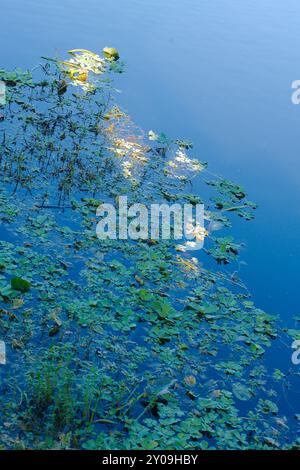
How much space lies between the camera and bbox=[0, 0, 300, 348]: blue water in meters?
5.64

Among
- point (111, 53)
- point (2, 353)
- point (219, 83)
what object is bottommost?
point (2, 353)

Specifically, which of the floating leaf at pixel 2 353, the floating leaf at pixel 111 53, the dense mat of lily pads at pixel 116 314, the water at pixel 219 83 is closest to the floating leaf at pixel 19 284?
the dense mat of lily pads at pixel 116 314

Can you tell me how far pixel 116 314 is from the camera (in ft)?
13.4

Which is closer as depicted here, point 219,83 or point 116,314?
point 116,314

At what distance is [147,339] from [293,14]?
37.6 ft

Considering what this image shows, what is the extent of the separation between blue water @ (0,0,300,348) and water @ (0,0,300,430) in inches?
0.6

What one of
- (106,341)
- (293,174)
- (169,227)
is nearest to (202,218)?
(169,227)

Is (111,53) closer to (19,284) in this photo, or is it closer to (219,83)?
(219,83)

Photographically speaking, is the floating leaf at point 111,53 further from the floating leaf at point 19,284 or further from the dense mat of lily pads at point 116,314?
the floating leaf at point 19,284

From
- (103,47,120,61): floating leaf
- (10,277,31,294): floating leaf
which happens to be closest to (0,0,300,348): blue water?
(103,47,120,61): floating leaf

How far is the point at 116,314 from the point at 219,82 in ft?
18.3

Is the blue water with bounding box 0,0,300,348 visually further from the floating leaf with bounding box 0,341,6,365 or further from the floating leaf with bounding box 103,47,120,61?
the floating leaf with bounding box 0,341,6,365

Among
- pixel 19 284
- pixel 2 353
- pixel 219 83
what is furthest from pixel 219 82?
pixel 2 353

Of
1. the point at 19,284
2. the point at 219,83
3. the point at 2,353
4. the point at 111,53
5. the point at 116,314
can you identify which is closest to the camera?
the point at 2,353
